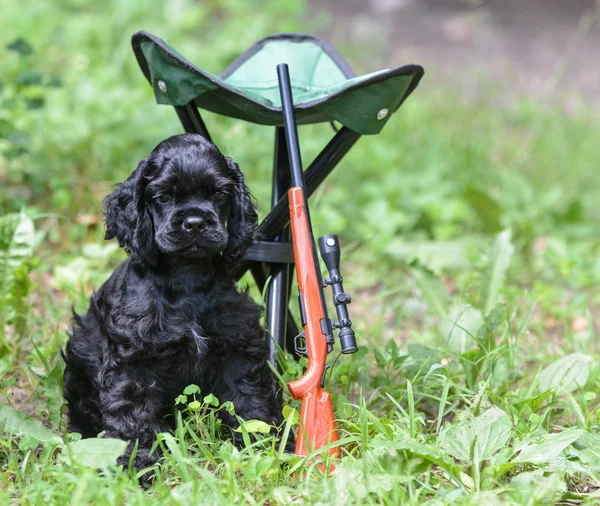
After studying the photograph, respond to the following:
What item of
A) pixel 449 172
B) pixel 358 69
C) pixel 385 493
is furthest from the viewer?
pixel 358 69

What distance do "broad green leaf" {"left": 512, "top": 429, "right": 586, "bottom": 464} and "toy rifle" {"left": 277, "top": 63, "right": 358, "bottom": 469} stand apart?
0.67 meters

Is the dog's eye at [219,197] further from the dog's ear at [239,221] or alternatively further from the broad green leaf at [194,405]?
the broad green leaf at [194,405]

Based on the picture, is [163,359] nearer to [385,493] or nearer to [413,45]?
[385,493]

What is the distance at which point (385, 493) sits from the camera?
Answer: 8.00ft

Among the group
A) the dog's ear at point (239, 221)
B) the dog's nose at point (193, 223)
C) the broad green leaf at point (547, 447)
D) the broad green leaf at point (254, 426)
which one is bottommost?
the broad green leaf at point (547, 447)

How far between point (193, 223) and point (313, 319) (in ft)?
1.93

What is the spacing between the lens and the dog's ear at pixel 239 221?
2934 mm

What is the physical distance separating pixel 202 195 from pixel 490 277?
1940 millimetres

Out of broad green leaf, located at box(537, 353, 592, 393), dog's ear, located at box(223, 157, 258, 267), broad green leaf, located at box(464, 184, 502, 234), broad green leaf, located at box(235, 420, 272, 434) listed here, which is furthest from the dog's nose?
broad green leaf, located at box(464, 184, 502, 234)

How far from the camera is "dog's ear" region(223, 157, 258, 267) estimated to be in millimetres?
2934

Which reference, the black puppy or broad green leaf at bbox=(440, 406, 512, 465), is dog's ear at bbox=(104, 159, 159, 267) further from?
broad green leaf at bbox=(440, 406, 512, 465)

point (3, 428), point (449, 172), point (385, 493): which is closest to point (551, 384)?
point (385, 493)

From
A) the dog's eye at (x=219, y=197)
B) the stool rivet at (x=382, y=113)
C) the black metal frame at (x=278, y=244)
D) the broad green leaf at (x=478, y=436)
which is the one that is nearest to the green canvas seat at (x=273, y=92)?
the stool rivet at (x=382, y=113)

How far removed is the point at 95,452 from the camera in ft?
8.44
